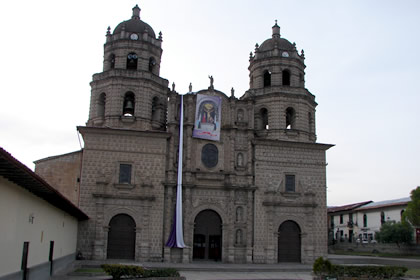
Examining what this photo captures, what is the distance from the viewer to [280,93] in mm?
37844

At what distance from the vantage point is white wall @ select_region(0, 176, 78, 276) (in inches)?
518

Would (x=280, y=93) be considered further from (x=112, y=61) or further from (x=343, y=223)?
(x=343, y=223)

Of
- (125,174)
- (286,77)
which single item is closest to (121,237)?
(125,174)

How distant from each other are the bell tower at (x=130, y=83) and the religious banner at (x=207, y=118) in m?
2.95

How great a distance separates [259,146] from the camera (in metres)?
36.4

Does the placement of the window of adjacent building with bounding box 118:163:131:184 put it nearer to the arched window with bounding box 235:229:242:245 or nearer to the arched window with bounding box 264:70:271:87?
the arched window with bounding box 235:229:242:245

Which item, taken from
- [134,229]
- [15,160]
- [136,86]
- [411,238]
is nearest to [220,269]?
[134,229]

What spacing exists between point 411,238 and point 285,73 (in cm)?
2220

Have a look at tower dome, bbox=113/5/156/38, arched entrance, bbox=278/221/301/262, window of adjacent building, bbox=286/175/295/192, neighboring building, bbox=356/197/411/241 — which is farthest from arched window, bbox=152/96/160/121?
neighboring building, bbox=356/197/411/241

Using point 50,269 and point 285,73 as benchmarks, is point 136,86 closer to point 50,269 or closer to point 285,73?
point 285,73

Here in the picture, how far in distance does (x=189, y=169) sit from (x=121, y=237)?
700cm

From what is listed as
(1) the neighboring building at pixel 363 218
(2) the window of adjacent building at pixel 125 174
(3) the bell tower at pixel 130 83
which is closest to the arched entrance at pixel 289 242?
(2) the window of adjacent building at pixel 125 174

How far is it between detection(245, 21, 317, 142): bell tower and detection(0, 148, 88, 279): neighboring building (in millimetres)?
19693

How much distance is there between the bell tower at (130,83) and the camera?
35.2m
